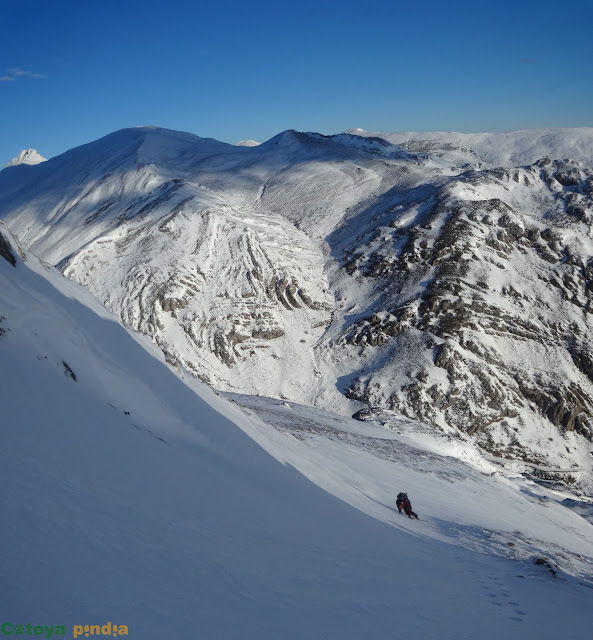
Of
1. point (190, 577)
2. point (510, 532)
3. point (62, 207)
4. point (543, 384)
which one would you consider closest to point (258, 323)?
point (543, 384)

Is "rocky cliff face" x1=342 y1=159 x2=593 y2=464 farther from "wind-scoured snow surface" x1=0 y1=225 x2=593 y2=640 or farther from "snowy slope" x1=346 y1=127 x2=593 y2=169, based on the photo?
"snowy slope" x1=346 y1=127 x2=593 y2=169

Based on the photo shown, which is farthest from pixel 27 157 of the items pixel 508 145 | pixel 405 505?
pixel 405 505

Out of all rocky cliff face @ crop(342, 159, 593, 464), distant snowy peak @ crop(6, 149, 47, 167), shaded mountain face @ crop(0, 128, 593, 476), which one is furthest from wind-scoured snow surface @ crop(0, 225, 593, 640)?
distant snowy peak @ crop(6, 149, 47, 167)

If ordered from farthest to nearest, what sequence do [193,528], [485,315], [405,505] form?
[485,315]
[405,505]
[193,528]

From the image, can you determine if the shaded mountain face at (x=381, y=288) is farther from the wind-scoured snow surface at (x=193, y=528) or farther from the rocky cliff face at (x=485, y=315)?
the wind-scoured snow surface at (x=193, y=528)

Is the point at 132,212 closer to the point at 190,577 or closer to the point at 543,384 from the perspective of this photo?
the point at 543,384

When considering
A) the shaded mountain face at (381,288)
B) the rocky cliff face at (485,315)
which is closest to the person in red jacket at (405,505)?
the shaded mountain face at (381,288)

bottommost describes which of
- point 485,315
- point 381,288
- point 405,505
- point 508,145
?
point 405,505

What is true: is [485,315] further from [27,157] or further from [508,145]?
[27,157]
